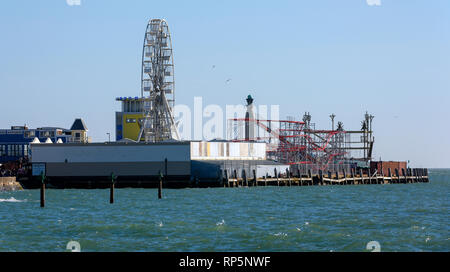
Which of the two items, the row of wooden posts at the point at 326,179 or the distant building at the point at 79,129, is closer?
the row of wooden posts at the point at 326,179

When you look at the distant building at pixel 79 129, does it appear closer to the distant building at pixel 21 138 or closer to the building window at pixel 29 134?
the distant building at pixel 21 138

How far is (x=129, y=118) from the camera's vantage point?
5374 inches

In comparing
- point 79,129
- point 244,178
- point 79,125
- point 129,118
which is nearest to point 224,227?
point 244,178

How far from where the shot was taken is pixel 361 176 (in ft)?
420

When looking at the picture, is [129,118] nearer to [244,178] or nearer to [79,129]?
[79,129]

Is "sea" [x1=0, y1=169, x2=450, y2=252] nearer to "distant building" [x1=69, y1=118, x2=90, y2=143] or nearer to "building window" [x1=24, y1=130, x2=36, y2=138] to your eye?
"building window" [x1=24, y1=130, x2=36, y2=138]

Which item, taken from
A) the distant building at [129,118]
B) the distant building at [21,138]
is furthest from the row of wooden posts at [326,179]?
the distant building at [21,138]

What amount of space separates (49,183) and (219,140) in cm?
2943

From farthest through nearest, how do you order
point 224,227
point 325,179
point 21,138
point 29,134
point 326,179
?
1. point 29,134
2. point 21,138
3. point 326,179
4. point 325,179
5. point 224,227

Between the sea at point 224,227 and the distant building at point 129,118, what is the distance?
227 feet

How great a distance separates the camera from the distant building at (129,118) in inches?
5349

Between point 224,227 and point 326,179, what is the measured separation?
75682 mm

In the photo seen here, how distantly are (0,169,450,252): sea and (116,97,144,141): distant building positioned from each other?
69223 millimetres
